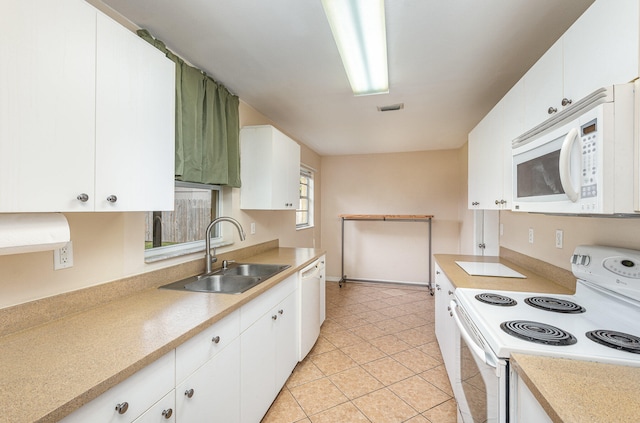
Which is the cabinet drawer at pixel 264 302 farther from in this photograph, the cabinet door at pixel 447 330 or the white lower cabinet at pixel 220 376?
the cabinet door at pixel 447 330

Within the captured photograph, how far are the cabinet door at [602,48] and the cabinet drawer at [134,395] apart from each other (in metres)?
1.79

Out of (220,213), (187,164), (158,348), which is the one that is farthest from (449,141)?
(158,348)

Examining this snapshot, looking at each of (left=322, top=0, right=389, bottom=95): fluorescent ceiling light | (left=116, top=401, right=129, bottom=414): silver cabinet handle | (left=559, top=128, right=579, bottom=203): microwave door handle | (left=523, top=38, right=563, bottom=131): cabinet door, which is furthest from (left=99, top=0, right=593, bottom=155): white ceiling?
(left=116, top=401, right=129, bottom=414): silver cabinet handle

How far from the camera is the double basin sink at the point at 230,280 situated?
66.6 inches

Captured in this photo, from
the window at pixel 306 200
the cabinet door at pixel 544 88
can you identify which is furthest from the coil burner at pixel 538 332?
A: the window at pixel 306 200

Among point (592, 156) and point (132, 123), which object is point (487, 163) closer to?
point (592, 156)

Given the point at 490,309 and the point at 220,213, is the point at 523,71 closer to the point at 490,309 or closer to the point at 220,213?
the point at 490,309

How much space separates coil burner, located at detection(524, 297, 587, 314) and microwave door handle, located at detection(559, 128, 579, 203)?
0.64 meters

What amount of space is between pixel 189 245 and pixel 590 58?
7.89 feet

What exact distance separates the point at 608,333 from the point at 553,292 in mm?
575

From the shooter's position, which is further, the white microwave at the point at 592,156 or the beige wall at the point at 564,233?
the beige wall at the point at 564,233

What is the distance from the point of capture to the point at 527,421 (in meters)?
0.89

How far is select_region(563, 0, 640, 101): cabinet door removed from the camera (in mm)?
843

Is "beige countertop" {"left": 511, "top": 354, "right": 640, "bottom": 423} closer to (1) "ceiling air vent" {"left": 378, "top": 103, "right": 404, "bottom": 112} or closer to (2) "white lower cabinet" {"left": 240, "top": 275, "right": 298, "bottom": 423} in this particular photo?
(2) "white lower cabinet" {"left": 240, "top": 275, "right": 298, "bottom": 423}
